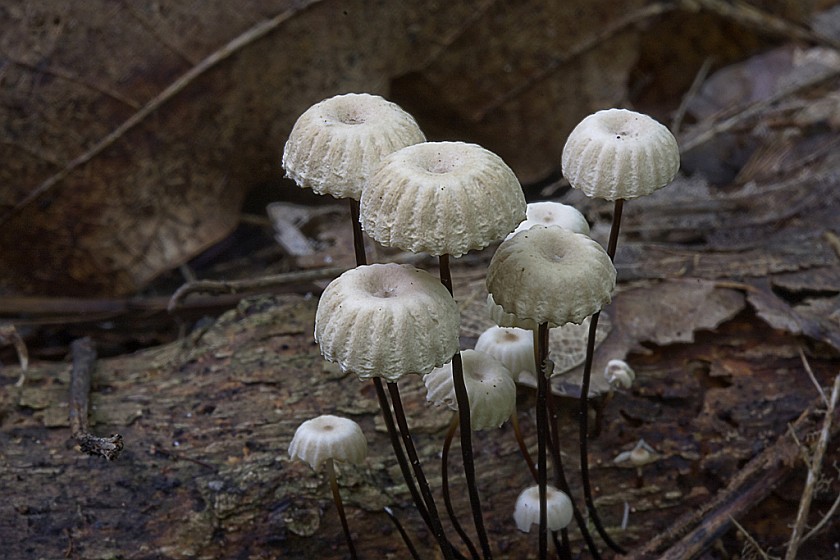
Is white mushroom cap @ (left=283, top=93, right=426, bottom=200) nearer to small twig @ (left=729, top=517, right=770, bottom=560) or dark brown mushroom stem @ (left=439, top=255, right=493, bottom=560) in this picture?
dark brown mushroom stem @ (left=439, top=255, right=493, bottom=560)

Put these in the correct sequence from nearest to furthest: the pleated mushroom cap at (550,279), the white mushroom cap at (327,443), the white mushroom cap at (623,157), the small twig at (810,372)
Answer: the pleated mushroom cap at (550,279)
the white mushroom cap at (623,157)
the white mushroom cap at (327,443)
the small twig at (810,372)

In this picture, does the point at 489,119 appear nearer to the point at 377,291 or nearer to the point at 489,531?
the point at 489,531

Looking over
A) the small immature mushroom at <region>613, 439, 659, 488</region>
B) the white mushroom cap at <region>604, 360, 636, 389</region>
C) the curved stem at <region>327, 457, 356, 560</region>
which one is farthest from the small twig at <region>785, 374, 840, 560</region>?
the curved stem at <region>327, 457, 356, 560</region>

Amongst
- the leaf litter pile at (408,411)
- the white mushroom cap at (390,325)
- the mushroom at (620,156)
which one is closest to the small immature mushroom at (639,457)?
the leaf litter pile at (408,411)

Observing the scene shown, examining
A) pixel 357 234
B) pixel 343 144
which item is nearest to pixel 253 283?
pixel 357 234

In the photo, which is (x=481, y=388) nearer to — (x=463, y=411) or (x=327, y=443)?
(x=463, y=411)

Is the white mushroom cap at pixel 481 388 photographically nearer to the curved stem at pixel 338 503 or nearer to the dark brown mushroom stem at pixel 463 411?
the dark brown mushroom stem at pixel 463 411

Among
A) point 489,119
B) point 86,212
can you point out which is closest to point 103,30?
point 86,212
